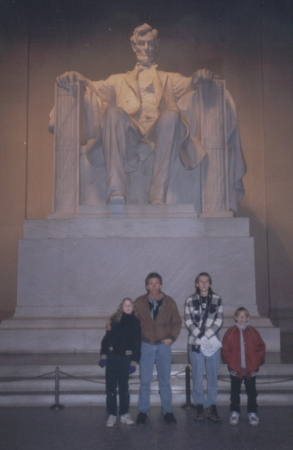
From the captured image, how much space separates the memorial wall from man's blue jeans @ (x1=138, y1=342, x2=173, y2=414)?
5.81 metres

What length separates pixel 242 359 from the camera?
176 inches

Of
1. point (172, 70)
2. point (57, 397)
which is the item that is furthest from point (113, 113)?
point (172, 70)

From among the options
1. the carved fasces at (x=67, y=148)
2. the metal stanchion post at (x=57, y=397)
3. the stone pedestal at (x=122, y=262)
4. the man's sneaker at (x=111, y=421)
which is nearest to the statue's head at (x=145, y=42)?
the carved fasces at (x=67, y=148)

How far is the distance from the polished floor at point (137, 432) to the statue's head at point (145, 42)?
5414mm

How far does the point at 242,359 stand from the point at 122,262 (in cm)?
245

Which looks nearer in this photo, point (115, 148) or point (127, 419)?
point (127, 419)

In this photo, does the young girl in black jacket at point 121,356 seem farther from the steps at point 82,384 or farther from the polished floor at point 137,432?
the steps at point 82,384

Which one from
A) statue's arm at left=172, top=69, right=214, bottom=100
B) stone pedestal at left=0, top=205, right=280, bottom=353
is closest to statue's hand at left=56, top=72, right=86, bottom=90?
statue's arm at left=172, top=69, right=214, bottom=100

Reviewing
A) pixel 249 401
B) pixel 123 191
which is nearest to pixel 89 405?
pixel 249 401

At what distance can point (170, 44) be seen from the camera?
11.1m

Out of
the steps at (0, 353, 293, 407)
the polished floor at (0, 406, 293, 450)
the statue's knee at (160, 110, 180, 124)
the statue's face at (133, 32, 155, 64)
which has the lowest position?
the polished floor at (0, 406, 293, 450)

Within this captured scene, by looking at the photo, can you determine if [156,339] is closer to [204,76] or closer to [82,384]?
[82,384]

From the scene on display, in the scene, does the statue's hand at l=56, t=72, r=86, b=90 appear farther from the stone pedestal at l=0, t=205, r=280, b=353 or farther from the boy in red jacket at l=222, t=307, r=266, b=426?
the boy in red jacket at l=222, t=307, r=266, b=426

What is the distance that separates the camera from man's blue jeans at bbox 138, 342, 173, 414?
4.44 m
